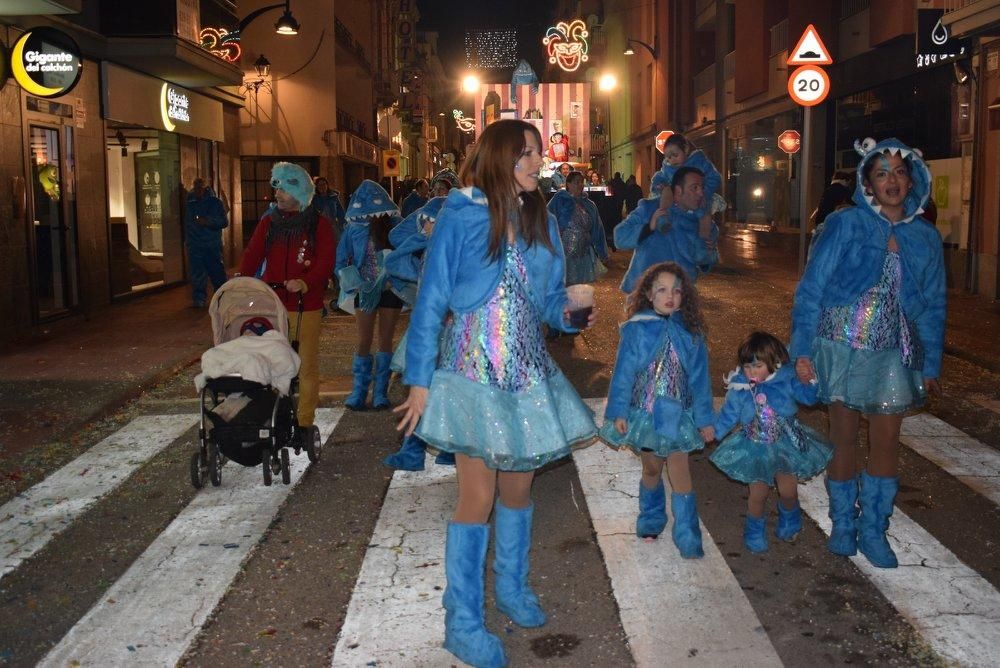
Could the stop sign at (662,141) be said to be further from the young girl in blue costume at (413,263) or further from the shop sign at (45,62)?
the shop sign at (45,62)

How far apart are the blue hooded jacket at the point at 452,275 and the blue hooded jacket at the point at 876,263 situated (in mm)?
1778

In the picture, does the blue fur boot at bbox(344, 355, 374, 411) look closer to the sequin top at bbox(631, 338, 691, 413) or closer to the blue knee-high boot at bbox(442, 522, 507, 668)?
the sequin top at bbox(631, 338, 691, 413)

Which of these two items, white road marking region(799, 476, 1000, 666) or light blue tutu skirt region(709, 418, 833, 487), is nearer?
white road marking region(799, 476, 1000, 666)

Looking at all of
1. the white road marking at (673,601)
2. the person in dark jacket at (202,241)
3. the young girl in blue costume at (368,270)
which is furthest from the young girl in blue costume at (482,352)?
the person in dark jacket at (202,241)

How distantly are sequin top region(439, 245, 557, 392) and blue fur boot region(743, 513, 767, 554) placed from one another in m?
1.76

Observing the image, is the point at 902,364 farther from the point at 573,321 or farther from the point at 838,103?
the point at 838,103

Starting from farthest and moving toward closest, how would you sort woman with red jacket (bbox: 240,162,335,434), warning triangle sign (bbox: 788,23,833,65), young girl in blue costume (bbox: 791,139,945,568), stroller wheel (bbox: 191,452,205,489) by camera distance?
warning triangle sign (bbox: 788,23,833,65), woman with red jacket (bbox: 240,162,335,434), stroller wheel (bbox: 191,452,205,489), young girl in blue costume (bbox: 791,139,945,568)

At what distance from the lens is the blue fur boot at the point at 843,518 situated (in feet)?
16.9

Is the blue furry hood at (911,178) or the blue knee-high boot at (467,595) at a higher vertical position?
the blue furry hood at (911,178)

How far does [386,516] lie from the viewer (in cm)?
593

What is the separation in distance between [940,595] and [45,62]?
39.2ft

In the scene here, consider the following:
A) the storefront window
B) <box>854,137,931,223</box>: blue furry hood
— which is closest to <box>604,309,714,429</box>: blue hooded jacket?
<box>854,137,931,223</box>: blue furry hood

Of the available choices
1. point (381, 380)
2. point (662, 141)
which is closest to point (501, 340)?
point (381, 380)

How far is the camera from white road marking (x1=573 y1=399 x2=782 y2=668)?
4.09m
